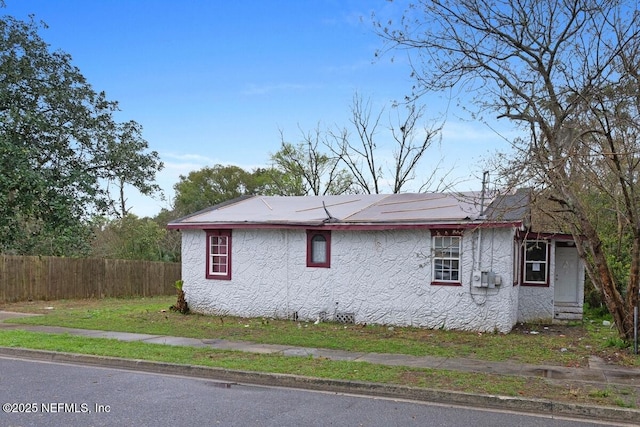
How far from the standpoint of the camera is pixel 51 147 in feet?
64.3

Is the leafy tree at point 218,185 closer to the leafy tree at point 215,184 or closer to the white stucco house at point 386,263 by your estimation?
the leafy tree at point 215,184

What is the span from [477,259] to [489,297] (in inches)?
37.7

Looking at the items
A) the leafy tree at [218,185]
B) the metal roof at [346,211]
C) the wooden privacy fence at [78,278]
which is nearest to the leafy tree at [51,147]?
the wooden privacy fence at [78,278]

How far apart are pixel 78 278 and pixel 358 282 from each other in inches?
569

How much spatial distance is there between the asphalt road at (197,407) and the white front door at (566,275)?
11.1 meters

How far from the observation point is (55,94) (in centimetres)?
1919

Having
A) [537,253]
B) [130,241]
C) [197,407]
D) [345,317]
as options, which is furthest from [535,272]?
[130,241]

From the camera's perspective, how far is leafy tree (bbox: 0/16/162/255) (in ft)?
58.8

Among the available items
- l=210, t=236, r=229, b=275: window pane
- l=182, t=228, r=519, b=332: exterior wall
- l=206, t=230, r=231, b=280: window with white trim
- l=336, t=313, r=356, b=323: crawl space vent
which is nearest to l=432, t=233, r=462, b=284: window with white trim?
l=182, t=228, r=519, b=332: exterior wall

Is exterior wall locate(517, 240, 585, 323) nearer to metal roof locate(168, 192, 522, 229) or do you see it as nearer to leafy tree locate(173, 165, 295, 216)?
metal roof locate(168, 192, 522, 229)

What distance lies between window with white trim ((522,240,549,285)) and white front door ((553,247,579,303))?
4.79ft

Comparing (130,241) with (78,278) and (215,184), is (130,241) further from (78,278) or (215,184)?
(215,184)

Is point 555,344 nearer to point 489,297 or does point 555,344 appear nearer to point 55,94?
point 489,297

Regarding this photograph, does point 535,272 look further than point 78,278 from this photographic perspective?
No
